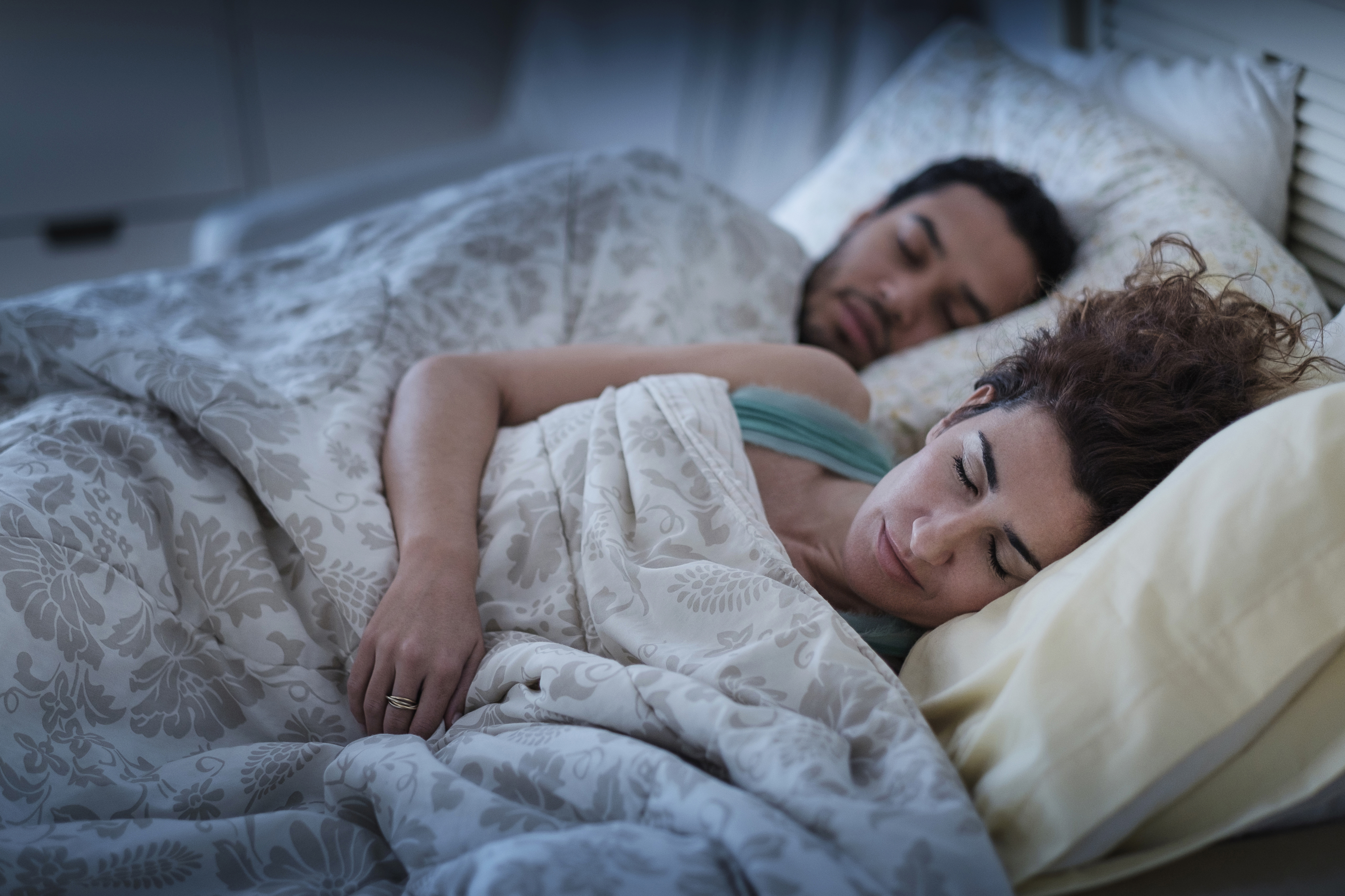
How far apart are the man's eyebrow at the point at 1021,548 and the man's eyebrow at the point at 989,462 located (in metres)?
0.04

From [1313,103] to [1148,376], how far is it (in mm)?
789

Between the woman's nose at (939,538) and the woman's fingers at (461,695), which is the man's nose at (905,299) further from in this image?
the woman's fingers at (461,695)

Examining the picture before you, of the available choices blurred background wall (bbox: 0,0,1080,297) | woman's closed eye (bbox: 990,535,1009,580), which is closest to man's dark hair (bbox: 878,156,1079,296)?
woman's closed eye (bbox: 990,535,1009,580)

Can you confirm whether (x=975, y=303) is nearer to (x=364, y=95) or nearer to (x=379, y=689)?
(x=379, y=689)

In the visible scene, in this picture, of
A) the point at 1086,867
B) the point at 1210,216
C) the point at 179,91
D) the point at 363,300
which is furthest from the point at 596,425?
the point at 179,91

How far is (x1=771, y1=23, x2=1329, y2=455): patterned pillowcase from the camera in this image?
1.20 metres

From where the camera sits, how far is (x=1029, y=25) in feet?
7.16

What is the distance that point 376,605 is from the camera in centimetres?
87

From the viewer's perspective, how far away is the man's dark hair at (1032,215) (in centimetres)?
143

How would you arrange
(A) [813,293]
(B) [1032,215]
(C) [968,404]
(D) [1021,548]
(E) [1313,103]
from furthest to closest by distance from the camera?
(A) [813,293]
(B) [1032,215]
(E) [1313,103]
(C) [968,404]
(D) [1021,548]

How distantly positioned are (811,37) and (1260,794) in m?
2.32

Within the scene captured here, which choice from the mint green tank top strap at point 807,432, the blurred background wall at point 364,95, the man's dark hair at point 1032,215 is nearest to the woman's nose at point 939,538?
the mint green tank top strap at point 807,432

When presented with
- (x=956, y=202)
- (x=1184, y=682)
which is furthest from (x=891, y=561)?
(x=956, y=202)

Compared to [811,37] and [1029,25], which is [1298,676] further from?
[811,37]
